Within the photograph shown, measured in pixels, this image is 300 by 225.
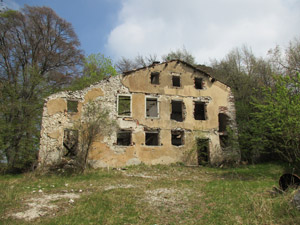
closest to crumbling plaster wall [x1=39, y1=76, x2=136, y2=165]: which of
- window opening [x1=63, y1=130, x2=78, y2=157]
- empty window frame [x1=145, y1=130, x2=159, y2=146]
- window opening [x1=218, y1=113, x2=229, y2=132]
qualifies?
window opening [x1=63, y1=130, x2=78, y2=157]

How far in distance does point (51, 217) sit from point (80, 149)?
26.7 feet

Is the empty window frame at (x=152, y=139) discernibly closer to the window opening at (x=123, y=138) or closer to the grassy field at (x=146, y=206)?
the window opening at (x=123, y=138)

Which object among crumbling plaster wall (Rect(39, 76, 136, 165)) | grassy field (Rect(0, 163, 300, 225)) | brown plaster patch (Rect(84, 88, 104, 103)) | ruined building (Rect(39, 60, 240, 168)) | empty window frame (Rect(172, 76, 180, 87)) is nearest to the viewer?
grassy field (Rect(0, 163, 300, 225))

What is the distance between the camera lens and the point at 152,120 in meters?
16.0

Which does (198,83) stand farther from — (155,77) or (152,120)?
(152,120)

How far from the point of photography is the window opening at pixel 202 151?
1626 centimetres

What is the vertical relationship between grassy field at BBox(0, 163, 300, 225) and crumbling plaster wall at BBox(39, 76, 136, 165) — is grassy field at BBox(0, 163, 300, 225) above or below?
below

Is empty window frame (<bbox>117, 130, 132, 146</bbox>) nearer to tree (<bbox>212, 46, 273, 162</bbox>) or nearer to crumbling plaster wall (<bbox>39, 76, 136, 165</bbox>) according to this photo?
crumbling plaster wall (<bbox>39, 76, 136, 165</bbox>)

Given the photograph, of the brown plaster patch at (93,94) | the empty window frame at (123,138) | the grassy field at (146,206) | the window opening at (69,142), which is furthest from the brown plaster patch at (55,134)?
the empty window frame at (123,138)

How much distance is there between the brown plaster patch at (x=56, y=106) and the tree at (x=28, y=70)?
1.46 metres

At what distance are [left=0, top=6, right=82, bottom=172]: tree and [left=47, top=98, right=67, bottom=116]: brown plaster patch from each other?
146 cm

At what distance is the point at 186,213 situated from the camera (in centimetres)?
590

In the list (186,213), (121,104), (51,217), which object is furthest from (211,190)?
(121,104)

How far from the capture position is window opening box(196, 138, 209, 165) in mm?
16256
